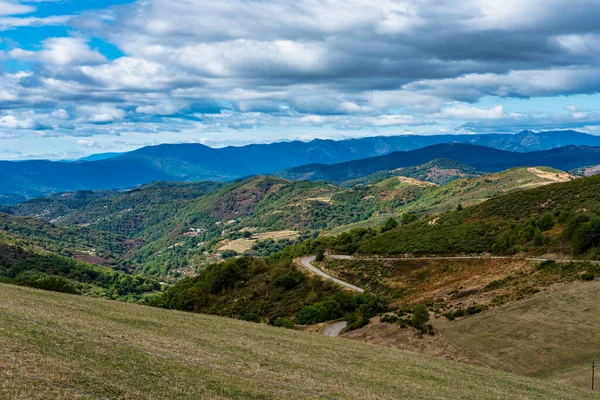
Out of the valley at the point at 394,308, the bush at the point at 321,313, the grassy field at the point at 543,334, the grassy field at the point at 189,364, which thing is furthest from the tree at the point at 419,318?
the bush at the point at 321,313

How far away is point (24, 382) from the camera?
60.5ft

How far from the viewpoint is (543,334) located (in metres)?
58.3

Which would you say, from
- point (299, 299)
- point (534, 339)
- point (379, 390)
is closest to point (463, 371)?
point (379, 390)

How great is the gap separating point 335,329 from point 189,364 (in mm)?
51807

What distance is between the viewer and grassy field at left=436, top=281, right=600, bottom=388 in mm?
51562

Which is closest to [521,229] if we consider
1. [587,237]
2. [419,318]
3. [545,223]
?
[545,223]

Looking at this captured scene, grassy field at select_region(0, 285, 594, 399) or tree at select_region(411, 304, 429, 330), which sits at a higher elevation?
grassy field at select_region(0, 285, 594, 399)

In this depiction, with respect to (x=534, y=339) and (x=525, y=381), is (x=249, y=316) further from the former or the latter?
(x=525, y=381)

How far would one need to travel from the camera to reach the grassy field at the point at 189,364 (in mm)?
20578

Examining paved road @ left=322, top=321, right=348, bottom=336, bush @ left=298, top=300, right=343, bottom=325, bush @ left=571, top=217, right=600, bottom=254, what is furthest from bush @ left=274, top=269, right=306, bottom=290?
bush @ left=571, top=217, right=600, bottom=254

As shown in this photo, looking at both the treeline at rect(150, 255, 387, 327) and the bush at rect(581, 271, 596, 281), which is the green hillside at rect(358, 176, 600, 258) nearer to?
the bush at rect(581, 271, 596, 281)

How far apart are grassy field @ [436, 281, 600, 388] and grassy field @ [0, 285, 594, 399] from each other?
→ 36.6ft

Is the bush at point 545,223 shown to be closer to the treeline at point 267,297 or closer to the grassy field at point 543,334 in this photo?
the grassy field at point 543,334

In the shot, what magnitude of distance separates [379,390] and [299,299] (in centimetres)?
8065
